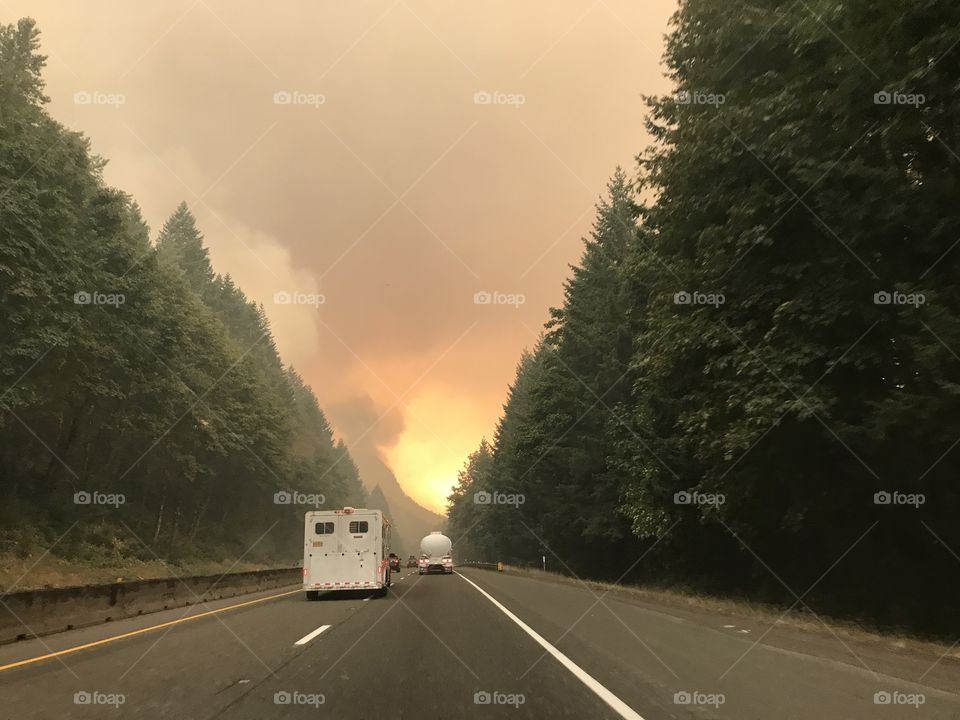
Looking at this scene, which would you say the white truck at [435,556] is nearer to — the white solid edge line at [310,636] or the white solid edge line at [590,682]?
the white solid edge line at [310,636]

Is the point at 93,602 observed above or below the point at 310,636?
above

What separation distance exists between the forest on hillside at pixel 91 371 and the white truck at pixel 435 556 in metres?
16.2

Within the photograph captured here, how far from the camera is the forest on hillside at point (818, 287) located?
12.3 meters

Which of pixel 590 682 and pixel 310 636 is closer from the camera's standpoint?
pixel 590 682

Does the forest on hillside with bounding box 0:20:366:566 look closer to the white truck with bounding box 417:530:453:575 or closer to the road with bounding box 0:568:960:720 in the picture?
the white truck with bounding box 417:530:453:575

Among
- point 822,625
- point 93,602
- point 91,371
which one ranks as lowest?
point 822,625

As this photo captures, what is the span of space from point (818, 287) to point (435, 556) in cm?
4687

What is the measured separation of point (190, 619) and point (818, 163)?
56.2 feet

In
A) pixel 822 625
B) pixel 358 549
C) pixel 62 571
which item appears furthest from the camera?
pixel 62 571

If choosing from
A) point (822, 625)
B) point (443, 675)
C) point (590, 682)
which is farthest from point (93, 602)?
point (822, 625)

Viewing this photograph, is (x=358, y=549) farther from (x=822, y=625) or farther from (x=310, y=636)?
(x=822, y=625)

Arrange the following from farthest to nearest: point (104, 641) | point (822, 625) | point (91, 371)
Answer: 1. point (91, 371)
2. point (822, 625)
3. point (104, 641)

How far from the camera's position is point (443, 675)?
813 centimetres

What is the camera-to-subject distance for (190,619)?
15352 mm
